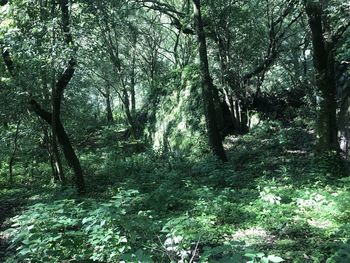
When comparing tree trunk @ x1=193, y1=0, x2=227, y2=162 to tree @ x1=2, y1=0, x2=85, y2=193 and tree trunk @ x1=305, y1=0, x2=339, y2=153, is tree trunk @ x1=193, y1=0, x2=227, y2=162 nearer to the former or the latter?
tree trunk @ x1=305, y1=0, x2=339, y2=153

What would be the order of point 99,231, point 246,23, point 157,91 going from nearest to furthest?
point 99,231 → point 246,23 → point 157,91

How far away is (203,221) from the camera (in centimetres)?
618

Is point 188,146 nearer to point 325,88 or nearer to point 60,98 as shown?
point 60,98

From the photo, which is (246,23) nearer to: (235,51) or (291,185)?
(235,51)

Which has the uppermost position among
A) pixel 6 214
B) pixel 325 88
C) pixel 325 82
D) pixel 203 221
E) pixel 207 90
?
pixel 207 90

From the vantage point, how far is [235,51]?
16.3m

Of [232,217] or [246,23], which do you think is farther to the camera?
[246,23]

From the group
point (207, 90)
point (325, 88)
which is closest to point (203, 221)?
point (325, 88)

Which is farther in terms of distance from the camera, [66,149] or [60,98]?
[66,149]

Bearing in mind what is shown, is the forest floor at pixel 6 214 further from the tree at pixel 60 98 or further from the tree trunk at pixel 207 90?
the tree trunk at pixel 207 90

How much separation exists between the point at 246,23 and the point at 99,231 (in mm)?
13046

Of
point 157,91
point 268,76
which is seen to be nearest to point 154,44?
point 157,91

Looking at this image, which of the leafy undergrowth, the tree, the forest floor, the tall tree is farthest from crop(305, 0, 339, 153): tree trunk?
the forest floor

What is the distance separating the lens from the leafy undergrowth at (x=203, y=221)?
15.2 ft
